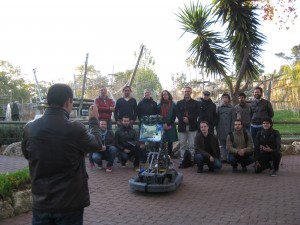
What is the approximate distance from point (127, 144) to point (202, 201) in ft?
10.3

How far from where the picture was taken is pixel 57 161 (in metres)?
2.52

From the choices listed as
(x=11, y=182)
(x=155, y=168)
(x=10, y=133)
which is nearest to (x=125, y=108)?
(x=155, y=168)

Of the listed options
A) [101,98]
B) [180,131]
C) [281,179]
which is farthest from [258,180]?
[101,98]

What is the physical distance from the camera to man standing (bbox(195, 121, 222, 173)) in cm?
793

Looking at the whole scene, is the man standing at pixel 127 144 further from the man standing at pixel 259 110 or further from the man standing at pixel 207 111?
the man standing at pixel 259 110

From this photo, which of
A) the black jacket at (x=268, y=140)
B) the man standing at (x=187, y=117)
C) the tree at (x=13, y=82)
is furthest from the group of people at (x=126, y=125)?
the tree at (x=13, y=82)

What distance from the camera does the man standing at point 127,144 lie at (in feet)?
27.9

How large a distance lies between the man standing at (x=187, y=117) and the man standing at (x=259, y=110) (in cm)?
138

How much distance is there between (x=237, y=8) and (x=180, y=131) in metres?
3.71

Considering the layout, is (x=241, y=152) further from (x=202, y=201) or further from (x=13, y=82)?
(x=13, y=82)

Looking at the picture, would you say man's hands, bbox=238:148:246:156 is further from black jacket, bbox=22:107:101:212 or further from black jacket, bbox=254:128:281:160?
black jacket, bbox=22:107:101:212

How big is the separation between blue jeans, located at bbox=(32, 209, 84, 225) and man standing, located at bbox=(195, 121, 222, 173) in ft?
18.1

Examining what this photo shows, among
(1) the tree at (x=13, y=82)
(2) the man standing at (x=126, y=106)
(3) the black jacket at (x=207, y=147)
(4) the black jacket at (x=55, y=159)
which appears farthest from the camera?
(1) the tree at (x=13, y=82)

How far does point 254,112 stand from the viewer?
8.50 m
